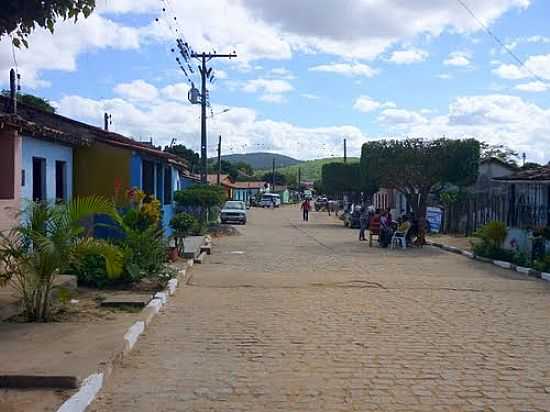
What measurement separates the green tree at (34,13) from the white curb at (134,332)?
410 centimetres

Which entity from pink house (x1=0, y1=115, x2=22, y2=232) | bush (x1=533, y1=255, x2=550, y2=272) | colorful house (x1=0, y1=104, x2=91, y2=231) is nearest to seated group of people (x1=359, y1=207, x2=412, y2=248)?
bush (x1=533, y1=255, x2=550, y2=272)

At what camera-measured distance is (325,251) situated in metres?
25.0

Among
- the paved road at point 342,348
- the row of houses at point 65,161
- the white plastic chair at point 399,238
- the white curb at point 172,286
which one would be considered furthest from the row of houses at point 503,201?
the white curb at point 172,286

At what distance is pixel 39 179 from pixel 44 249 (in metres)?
7.73

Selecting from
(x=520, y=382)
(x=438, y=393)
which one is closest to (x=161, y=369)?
(x=438, y=393)

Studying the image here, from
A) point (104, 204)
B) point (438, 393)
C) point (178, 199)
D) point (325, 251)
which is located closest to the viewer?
point (438, 393)

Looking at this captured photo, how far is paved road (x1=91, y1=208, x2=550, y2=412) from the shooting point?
20.8 feet

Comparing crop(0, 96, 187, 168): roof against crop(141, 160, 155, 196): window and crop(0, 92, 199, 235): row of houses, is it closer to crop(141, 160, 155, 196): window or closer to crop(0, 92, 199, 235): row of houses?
crop(0, 92, 199, 235): row of houses

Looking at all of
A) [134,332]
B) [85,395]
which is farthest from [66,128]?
[85,395]

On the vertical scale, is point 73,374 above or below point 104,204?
below

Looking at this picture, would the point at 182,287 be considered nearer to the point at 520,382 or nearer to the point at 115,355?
the point at 115,355

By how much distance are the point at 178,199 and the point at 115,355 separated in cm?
2459

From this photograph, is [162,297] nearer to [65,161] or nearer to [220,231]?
[65,161]

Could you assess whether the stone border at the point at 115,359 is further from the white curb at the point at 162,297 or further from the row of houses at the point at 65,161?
the row of houses at the point at 65,161
